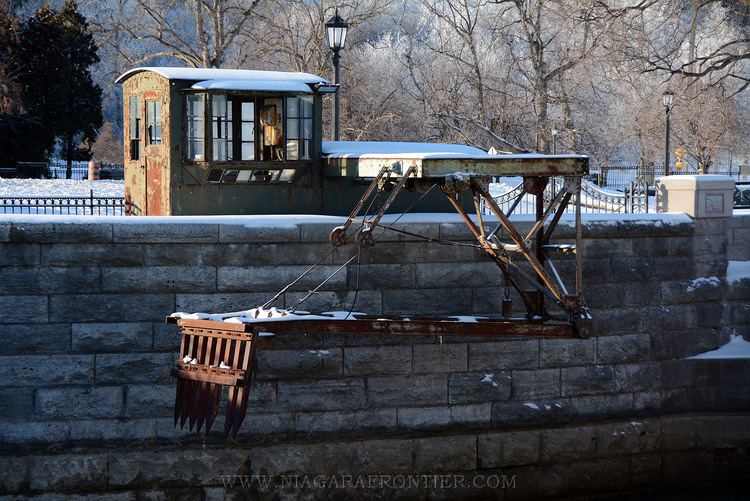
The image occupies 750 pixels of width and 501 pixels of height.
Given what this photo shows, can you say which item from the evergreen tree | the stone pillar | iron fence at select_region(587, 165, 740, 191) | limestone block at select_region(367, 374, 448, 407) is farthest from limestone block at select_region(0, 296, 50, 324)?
iron fence at select_region(587, 165, 740, 191)

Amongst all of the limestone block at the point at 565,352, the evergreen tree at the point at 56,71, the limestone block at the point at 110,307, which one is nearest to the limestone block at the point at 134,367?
the limestone block at the point at 110,307

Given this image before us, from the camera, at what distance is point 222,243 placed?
35.8ft

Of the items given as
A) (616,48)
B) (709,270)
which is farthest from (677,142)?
(709,270)

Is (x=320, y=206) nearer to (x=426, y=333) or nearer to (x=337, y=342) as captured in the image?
(x=337, y=342)

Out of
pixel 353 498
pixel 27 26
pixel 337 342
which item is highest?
pixel 27 26

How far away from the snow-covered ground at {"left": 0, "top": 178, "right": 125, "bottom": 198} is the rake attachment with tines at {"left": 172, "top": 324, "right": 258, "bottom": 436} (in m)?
19.6

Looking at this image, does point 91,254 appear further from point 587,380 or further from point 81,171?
point 81,171

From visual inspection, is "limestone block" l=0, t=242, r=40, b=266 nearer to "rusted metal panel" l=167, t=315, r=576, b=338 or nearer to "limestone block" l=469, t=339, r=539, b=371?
"rusted metal panel" l=167, t=315, r=576, b=338

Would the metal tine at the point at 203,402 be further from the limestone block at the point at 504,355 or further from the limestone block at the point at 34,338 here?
the limestone block at the point at 504,355

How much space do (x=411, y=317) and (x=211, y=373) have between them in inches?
92.4

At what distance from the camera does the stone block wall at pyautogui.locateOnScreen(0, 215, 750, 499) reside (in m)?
10.7

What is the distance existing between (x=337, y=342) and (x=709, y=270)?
18.0 feet

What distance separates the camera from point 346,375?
445 inches

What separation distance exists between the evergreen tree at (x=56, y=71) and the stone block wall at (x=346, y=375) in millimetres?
30992
